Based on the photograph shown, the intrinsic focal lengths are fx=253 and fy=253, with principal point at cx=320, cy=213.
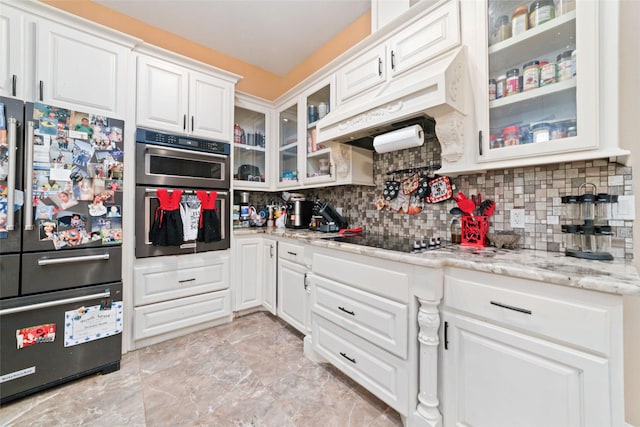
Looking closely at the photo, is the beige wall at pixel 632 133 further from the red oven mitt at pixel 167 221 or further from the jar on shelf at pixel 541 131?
the red oven mitt at pixel 167 221

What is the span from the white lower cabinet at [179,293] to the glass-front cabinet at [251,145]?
86 cm

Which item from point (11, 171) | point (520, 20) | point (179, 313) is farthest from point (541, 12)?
point (179, 313)

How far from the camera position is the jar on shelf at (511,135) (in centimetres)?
127

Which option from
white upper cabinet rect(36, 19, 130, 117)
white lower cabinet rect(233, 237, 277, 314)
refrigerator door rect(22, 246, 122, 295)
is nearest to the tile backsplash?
white lower cabinet rect(233, 237, 277, 314)

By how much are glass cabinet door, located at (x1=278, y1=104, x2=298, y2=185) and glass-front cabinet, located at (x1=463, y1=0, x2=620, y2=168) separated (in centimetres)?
170

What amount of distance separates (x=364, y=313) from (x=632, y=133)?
1.45 metres

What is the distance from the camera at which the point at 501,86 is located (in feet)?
4.33

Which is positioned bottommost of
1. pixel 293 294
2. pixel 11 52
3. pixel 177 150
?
pixel 293 294

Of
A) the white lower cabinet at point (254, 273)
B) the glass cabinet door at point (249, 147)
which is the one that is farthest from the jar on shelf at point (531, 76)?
the glass cabinet door at point (249, 147)

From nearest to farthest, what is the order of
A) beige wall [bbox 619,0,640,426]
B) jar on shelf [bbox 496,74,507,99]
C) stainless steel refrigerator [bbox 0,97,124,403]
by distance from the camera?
beige wall [bbox 619,0,640,426] < jar on shelf [bbox 496,74,507,99] < stainless steel refrigerator [bbox 0,97,124,403]

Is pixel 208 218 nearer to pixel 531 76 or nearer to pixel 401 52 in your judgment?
pixel 401 52

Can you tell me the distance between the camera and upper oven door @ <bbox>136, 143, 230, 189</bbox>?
194 centimetres

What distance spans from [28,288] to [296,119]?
234 cm

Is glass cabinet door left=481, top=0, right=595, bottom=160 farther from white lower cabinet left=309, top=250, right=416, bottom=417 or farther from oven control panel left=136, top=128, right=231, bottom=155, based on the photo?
oven control panel left=136, top=128, right=231, bottom=155
